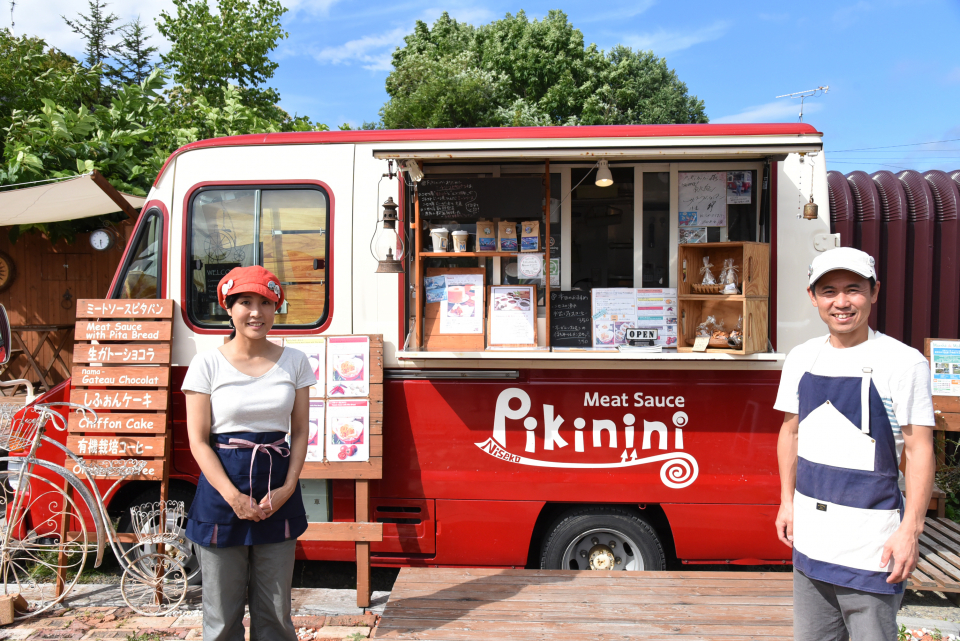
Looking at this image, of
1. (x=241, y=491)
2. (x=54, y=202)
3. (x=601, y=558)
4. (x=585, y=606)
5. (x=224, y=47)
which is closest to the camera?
(x=241, y=491)

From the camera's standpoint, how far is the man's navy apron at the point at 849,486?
2049 mm

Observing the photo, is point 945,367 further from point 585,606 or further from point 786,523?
point 585,606

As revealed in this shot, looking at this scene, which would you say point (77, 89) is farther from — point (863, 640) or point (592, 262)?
point (863, 640)

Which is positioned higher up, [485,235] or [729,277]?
[485,235]

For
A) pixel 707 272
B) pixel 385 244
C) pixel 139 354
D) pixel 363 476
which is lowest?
pixel 363 476

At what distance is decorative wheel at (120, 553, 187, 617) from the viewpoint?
12.6ft

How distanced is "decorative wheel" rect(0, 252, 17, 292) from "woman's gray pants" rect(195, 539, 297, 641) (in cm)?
760

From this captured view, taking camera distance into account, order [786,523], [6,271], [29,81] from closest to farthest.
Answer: [786,523] → [6,271] → [29,81]

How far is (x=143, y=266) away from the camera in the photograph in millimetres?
4180

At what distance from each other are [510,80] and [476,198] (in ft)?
76.5

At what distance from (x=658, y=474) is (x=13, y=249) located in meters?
8.83

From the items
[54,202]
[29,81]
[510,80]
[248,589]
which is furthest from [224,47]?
[510,80]

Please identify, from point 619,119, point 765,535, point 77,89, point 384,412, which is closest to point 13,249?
point 77,89

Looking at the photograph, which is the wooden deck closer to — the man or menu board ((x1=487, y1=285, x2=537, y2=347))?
the man
